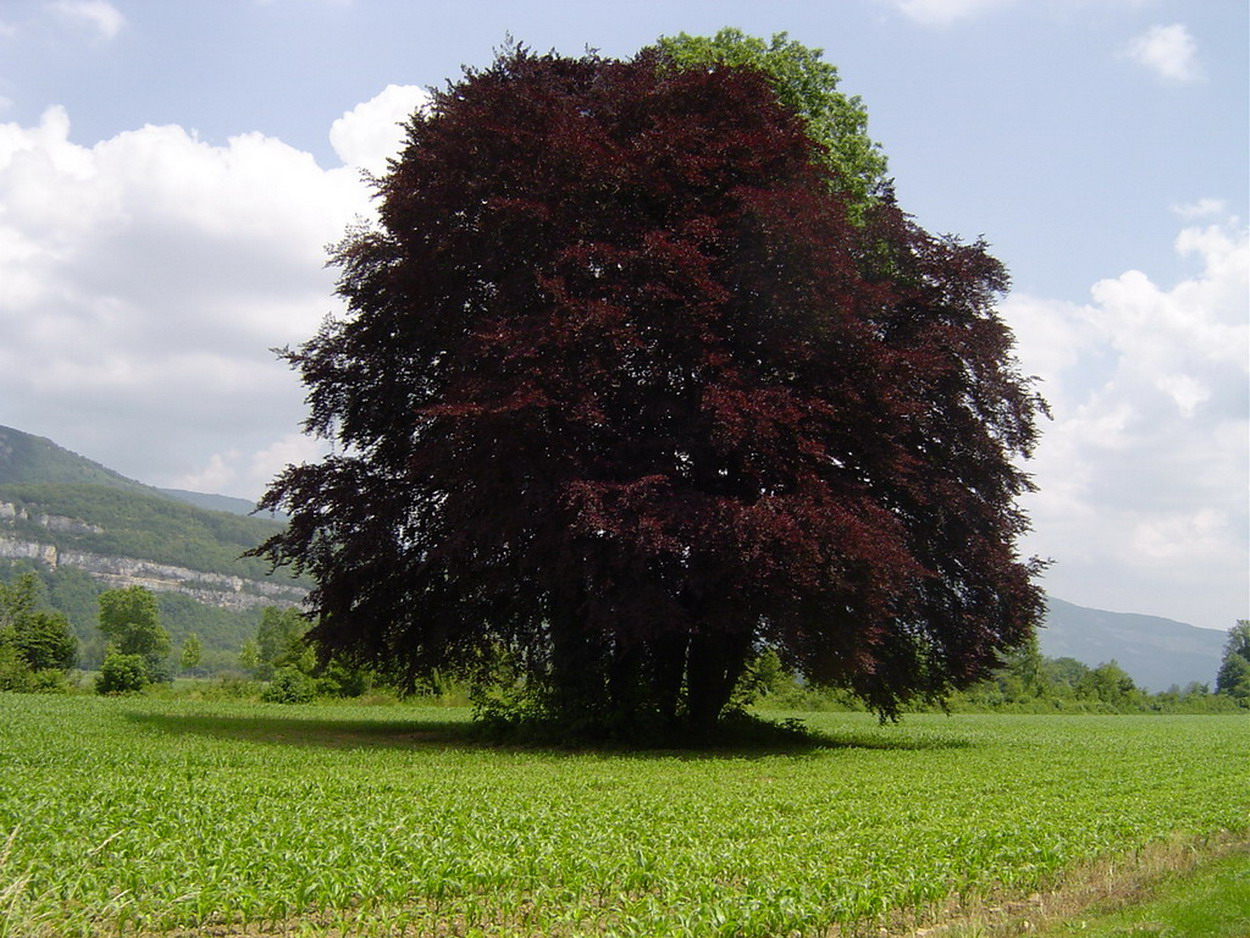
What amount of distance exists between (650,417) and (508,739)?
24.6 ft

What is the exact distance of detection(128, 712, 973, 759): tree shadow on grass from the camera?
18891mm

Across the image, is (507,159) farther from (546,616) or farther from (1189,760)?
(1189,760)

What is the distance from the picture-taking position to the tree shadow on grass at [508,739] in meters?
18.9

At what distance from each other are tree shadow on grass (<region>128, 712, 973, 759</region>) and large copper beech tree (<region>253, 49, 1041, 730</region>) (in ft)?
2.16

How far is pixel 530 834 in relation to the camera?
29.5 feet

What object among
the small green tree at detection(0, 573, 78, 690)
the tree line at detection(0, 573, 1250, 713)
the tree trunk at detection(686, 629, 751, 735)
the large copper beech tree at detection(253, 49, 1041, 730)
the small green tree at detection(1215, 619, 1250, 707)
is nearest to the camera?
the large copper beech tree at detection(253, 49, 1041, 730)

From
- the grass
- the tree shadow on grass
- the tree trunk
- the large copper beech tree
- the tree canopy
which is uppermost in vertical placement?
the tree canopy

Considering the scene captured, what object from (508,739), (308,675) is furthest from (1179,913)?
(308,675)

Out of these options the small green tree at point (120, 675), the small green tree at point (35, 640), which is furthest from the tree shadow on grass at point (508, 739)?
the small green tree at point (35, 640)

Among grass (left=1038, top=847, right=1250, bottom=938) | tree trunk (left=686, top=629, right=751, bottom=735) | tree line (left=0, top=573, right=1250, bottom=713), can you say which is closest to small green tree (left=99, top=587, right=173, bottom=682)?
tree line (left=0, top=573, right=1250, bottom=713)

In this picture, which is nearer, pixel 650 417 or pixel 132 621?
pixel 650 417

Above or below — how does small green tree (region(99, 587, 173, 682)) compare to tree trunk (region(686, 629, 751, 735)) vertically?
below

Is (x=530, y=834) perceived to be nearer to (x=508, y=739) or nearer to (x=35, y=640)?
(x=508, y=739)

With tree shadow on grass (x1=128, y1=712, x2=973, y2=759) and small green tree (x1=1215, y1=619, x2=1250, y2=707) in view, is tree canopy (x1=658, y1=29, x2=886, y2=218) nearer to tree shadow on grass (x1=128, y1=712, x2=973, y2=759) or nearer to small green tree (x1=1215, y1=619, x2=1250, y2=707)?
tree shadow on grass (x1=128, y1=712, x2=973, y2=759)
